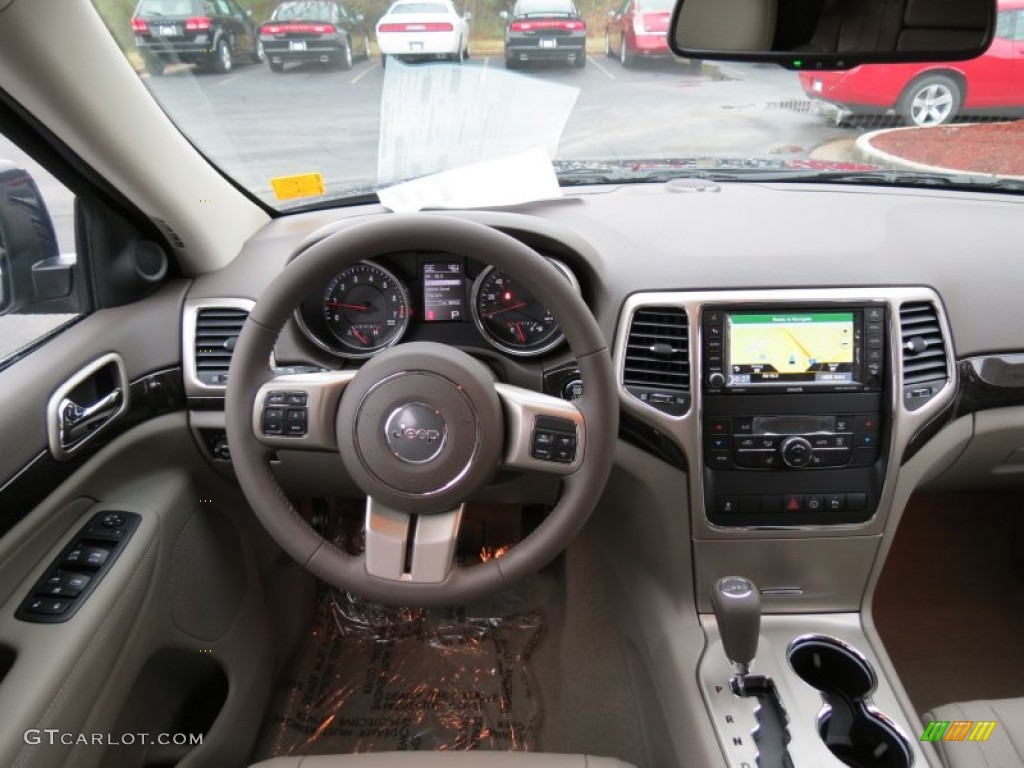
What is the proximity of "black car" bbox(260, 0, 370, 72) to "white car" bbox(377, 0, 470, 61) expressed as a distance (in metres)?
0.10

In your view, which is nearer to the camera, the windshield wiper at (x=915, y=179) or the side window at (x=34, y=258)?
the side window at (x=34, y=258)

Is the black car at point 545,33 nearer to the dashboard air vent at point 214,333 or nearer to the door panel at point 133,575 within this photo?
the dashboard air vent at point 214,333

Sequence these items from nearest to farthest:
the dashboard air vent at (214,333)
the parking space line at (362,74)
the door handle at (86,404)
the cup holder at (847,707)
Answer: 1. the door handle at (86,404)
2. the cup holder at (847,707)
3. the dashboard air vent at (214,333)
4. the parking space line at (362,74)

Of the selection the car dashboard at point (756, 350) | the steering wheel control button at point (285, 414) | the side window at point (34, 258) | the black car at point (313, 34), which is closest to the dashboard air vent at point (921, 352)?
the car dashboard at point (756, 350)

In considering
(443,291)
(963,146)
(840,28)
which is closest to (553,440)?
(443,291)

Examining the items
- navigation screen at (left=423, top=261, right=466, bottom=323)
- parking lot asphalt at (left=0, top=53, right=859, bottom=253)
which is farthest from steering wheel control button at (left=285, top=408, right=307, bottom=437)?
parking lot asphalt at (left=0, top=53, right=859, bottom=253)

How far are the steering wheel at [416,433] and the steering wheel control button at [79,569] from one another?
459 mm

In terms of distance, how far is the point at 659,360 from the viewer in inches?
68.1

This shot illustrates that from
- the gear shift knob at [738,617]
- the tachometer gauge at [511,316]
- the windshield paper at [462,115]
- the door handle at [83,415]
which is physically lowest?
the gear shift knob at [738,617]

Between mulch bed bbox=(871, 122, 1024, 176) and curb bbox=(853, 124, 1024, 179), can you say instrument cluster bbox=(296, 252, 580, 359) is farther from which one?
mulch bed bbox=(871, 122, 1024, 176)

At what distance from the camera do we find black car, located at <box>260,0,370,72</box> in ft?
6.52

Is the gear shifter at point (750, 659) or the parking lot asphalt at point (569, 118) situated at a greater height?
the parking lot asphalt at point (569, 118)

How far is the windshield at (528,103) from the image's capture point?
191cm

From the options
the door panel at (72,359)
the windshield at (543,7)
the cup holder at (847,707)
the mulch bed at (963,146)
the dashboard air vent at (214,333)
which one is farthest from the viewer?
the mulch bed at (963,146)
